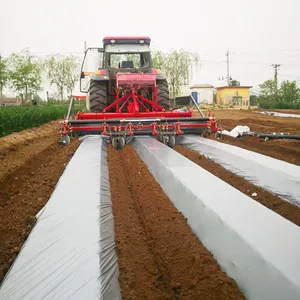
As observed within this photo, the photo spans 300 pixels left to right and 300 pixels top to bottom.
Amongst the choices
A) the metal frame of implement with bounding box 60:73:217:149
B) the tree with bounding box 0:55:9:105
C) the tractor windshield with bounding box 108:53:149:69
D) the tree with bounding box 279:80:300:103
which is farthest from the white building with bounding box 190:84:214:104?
the metal frame of implement with bounding box 60:73:217:149

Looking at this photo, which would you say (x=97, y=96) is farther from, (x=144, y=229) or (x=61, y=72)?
(x=61, y=72)

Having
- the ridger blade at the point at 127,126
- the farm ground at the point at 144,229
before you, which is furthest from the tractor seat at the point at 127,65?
the farm ground at the point at 144,229

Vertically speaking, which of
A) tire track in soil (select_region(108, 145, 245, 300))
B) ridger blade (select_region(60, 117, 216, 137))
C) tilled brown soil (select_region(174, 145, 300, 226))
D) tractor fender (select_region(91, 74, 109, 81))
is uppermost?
tractor fender (select_region(91, 74, 109, 81))

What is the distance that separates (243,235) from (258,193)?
189cm

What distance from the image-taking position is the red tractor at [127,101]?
7586 mm

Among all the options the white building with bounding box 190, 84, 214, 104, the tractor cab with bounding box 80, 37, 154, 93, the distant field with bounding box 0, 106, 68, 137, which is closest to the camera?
the tractor cab with bounding box 80, 37, 154, 93

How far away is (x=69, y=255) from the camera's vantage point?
7.75ft

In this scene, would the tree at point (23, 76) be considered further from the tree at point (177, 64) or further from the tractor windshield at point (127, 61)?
the tractor windshield at point (127, 61)

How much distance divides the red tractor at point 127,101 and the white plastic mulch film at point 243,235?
11.8 ft

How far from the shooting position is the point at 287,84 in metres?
44.8

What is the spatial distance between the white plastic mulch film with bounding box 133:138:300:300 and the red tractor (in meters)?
3.60

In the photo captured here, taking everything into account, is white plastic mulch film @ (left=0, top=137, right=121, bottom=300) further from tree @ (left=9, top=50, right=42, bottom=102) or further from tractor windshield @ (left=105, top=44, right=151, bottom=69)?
tree @ (left=9, top=50, right=42, bottom=102)

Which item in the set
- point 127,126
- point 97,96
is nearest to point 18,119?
point 97,96

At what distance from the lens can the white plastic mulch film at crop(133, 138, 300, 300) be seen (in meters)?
1.99
